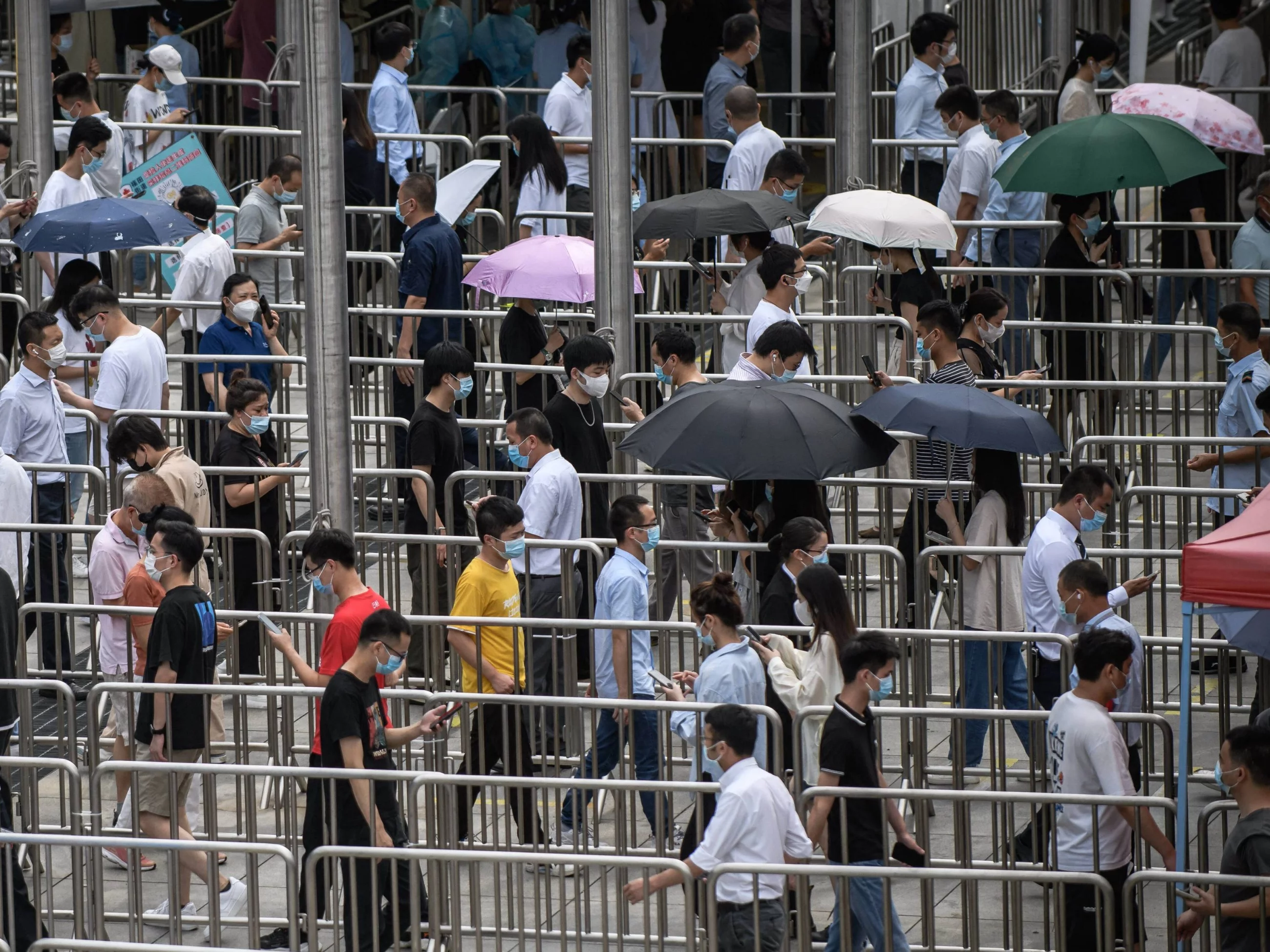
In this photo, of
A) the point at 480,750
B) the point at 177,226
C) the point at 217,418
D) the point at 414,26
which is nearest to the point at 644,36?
the point at 414,26

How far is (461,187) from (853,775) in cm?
692

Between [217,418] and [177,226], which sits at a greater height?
[177,226]

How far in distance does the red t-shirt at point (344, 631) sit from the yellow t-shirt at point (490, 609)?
61cm

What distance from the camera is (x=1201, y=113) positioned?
16.1 meters

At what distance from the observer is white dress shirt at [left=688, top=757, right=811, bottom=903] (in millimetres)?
7910

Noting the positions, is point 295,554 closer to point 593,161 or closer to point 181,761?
point 181,761

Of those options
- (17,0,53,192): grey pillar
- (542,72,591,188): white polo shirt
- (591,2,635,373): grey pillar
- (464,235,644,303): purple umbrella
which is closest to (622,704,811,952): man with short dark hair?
(591,2,635,373): grey pillar

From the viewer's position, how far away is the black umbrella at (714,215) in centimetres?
1345

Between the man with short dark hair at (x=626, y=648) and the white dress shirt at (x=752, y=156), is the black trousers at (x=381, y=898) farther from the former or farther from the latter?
the white dress shirt at (x=752, y=156)

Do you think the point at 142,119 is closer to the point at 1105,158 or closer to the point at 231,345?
the point at 231,345

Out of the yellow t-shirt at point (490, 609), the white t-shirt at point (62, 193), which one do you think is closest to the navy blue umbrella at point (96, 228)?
the white t-shirt at point (62, 193)

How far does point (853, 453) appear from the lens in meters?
10.3

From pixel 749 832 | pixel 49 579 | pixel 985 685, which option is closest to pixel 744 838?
pixel 749 832

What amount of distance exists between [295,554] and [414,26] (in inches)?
473
